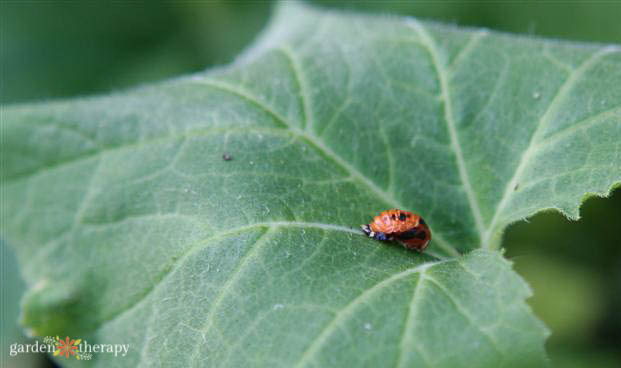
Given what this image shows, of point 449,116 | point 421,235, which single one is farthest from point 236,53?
point 421,235

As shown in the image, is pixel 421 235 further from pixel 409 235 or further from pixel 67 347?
pixel 67 347

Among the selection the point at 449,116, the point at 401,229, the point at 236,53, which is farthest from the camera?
the point at 236,53

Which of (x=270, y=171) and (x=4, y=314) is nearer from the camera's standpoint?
(x=270, y=171)

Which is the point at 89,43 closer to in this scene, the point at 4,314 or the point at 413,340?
the point at 4,314

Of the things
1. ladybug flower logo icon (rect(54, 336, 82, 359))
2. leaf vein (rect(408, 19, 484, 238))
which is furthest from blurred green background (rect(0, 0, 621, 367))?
ladybug flower logo icon (rect(54, 336, 82, 359))

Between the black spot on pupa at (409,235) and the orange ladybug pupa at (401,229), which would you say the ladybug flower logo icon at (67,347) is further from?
the black spot on pupa at (409,235)

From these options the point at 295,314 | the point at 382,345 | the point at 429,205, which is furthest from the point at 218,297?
the point at 429,205
